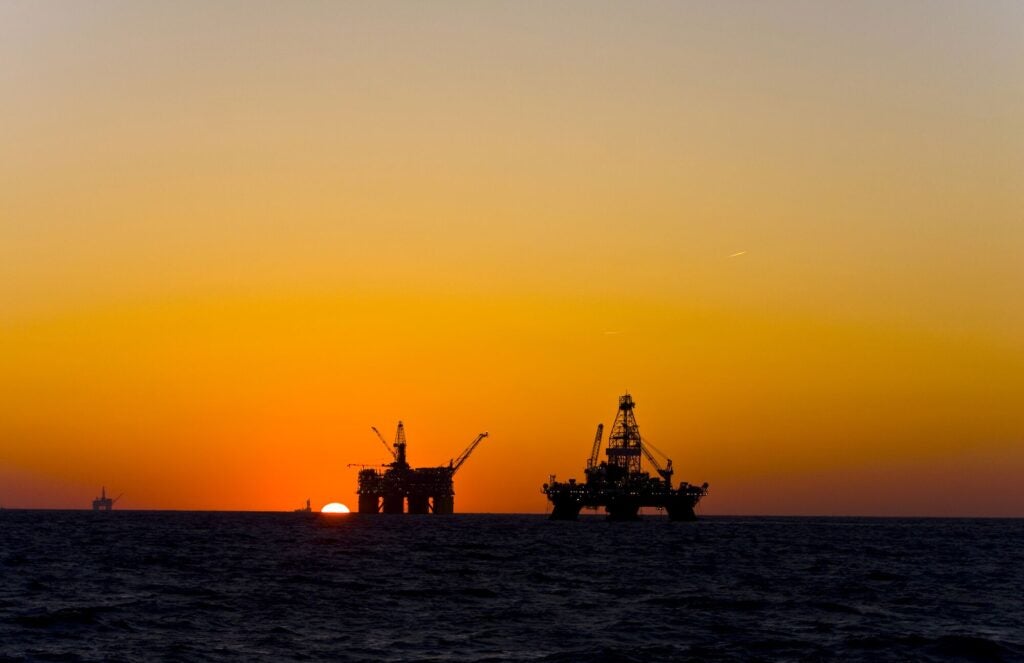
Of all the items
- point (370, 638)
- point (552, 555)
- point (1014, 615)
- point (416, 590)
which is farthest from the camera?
point (552, 555)

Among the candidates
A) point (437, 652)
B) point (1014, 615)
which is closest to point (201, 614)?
point (437, 652)

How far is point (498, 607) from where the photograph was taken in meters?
64.3

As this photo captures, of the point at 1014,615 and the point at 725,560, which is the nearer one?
the point at 1014,615

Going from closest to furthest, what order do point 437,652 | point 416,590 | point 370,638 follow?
point 437,652, point 370,638, point 416,590

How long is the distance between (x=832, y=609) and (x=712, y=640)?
51.4ft

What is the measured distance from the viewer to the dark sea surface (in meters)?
49.6

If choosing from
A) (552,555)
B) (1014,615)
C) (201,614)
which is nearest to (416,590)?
(201,614)

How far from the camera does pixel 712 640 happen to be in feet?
173

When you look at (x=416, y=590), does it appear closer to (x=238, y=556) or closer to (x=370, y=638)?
(x=370, y=638)

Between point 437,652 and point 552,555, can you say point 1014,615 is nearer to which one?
point 437,652

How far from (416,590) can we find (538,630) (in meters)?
19.6

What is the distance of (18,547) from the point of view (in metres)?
119

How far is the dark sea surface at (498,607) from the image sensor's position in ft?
163

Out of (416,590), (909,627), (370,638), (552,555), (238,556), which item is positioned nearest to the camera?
(370,638)
